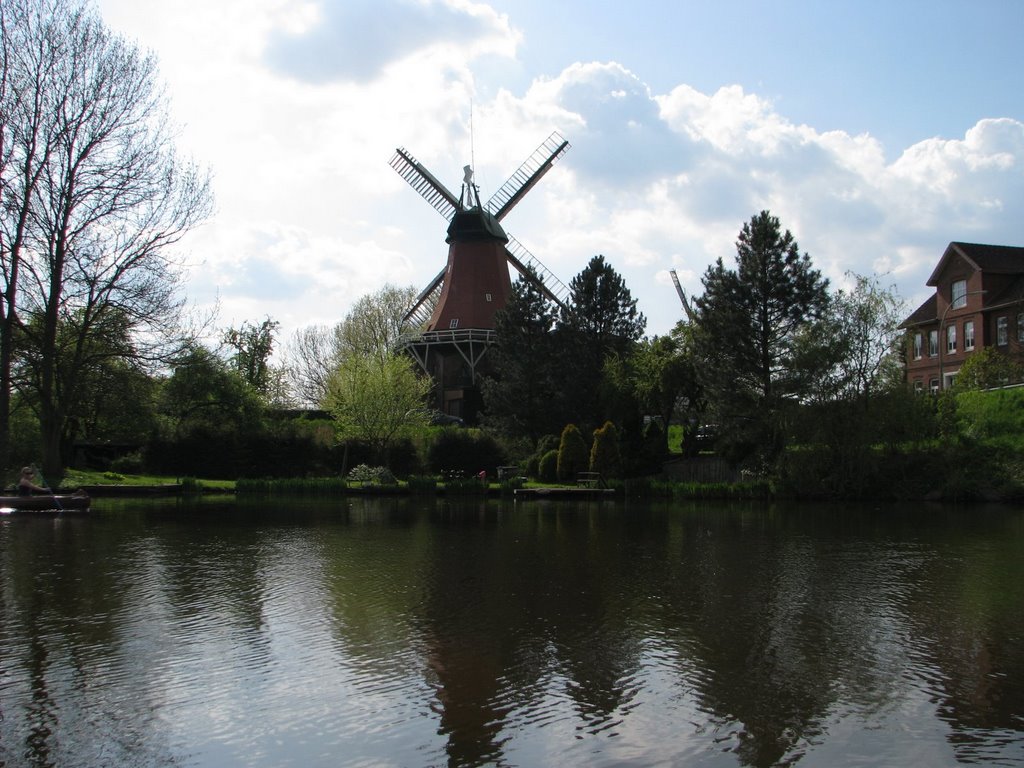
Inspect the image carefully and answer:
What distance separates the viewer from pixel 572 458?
41406 mm

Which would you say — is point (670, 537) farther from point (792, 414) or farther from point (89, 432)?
point (89, 432)

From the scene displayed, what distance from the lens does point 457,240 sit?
60.8 meters

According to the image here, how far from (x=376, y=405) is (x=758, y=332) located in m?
18.2

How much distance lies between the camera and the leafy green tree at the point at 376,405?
4394 cm

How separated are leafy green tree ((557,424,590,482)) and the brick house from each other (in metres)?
18.7

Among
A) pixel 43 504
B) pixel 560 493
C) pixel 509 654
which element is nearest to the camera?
pixel 509 654

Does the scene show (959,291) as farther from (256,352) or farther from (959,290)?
(256,352)

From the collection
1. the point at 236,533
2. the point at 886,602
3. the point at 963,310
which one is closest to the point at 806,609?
the point at 886,602

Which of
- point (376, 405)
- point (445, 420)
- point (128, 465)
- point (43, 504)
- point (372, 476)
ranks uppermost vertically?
point (376, 405)

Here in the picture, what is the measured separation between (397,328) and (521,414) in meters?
24.4

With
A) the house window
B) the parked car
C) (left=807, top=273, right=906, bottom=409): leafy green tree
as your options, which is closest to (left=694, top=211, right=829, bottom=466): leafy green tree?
(left=807, top=273, right=906, bottom=409): leafy green tree

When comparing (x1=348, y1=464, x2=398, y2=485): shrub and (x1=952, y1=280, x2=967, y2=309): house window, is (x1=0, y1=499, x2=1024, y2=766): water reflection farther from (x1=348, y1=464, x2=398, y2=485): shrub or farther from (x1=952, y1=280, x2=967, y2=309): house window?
(x1=952, y1=280, x2=967, y2=309): house window

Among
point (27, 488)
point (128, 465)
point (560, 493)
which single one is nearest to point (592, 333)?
point (560, 493)

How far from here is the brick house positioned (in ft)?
160
